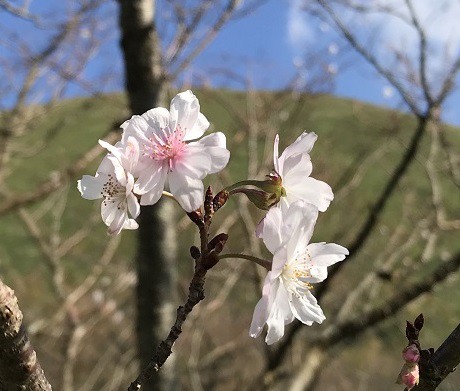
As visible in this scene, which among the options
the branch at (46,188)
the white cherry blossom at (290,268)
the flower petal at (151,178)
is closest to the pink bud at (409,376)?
the white cherry blossom at (290,268)

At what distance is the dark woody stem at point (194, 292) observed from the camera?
0.65 meters

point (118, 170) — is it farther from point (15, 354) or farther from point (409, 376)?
point (409, 376)

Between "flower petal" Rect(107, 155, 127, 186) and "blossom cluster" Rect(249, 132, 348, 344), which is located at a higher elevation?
"flower petal" Rect(107, 155, 127, 186)

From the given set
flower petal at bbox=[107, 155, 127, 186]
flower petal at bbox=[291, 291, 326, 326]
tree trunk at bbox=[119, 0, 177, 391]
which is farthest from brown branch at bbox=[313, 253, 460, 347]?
flower petal at bbox=[107, 155, 127, 186]

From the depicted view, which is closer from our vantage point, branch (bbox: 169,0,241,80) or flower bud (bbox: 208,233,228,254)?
flower bud (bbox: 208,233,228,254)

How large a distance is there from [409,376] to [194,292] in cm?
26

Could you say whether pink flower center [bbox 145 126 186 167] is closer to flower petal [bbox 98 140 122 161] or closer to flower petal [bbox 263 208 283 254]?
flower petal [bbox 98 140 122 161]

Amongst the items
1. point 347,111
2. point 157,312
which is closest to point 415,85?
point 157,312

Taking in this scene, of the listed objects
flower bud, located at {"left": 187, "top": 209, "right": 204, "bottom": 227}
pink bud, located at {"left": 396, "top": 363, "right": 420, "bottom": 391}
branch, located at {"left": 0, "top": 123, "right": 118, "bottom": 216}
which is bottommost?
branch, located at {"left": 0, "top": 123, "right": 118, "bottom": 216}

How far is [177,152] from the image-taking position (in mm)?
720

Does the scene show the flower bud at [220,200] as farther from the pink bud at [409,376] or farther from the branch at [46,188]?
the branch at [46,188]

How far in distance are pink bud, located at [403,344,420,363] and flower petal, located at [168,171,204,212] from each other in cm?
30

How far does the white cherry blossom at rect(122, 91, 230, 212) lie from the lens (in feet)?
2.25

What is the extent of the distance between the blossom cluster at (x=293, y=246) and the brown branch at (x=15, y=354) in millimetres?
252
